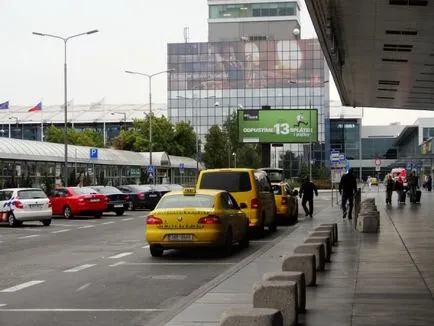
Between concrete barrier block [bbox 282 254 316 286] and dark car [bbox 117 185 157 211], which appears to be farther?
dark car [bbox 117 185 157 211]

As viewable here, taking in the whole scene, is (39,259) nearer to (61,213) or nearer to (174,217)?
(174,217)

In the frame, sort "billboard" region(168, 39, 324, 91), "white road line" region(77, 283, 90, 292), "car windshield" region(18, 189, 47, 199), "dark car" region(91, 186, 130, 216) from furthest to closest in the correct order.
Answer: "billboard" region(168, 39, 324, 91) < "dark car" region(91, 186, 130, 216) < "car windshield" region(18, 189, 47, 199) < "white road line" region(77, 283, 90, 292)

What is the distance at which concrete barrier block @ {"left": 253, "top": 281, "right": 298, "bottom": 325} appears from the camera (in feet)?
25.1

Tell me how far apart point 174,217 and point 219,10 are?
116844 mm

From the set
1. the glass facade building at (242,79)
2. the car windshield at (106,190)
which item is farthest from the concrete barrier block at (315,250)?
the glass facade building at (242,79)

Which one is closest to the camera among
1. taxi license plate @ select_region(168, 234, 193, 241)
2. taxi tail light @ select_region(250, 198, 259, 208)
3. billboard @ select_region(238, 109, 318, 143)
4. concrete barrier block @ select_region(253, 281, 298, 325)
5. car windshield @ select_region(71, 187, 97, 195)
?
concrete barrier block @ select_region(253, 281, 298, 325)

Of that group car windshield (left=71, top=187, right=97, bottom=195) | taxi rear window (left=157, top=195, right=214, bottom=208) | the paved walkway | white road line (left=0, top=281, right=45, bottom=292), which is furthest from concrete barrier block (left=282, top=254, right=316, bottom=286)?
car windshield (left=71, top=187, right=97, bottom=195)

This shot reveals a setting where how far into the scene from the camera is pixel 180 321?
8.48 m

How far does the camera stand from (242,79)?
116250 mm

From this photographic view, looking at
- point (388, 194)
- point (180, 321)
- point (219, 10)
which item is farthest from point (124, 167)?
point (219, 10)

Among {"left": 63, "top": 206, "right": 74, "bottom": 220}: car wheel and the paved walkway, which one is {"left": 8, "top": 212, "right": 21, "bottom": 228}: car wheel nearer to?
{"left": 63, "top": 206, "right": 74, "bottom": 220}: car wheel

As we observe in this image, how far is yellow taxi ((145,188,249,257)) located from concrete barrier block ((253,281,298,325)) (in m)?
8.03

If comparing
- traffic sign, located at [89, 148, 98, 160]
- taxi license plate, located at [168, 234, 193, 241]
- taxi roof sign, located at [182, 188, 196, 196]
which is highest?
traffic sign, located at [89, 148, 98, 160]

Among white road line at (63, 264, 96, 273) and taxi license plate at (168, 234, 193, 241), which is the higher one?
taxi license plate at (168, 234, 193, 241)
